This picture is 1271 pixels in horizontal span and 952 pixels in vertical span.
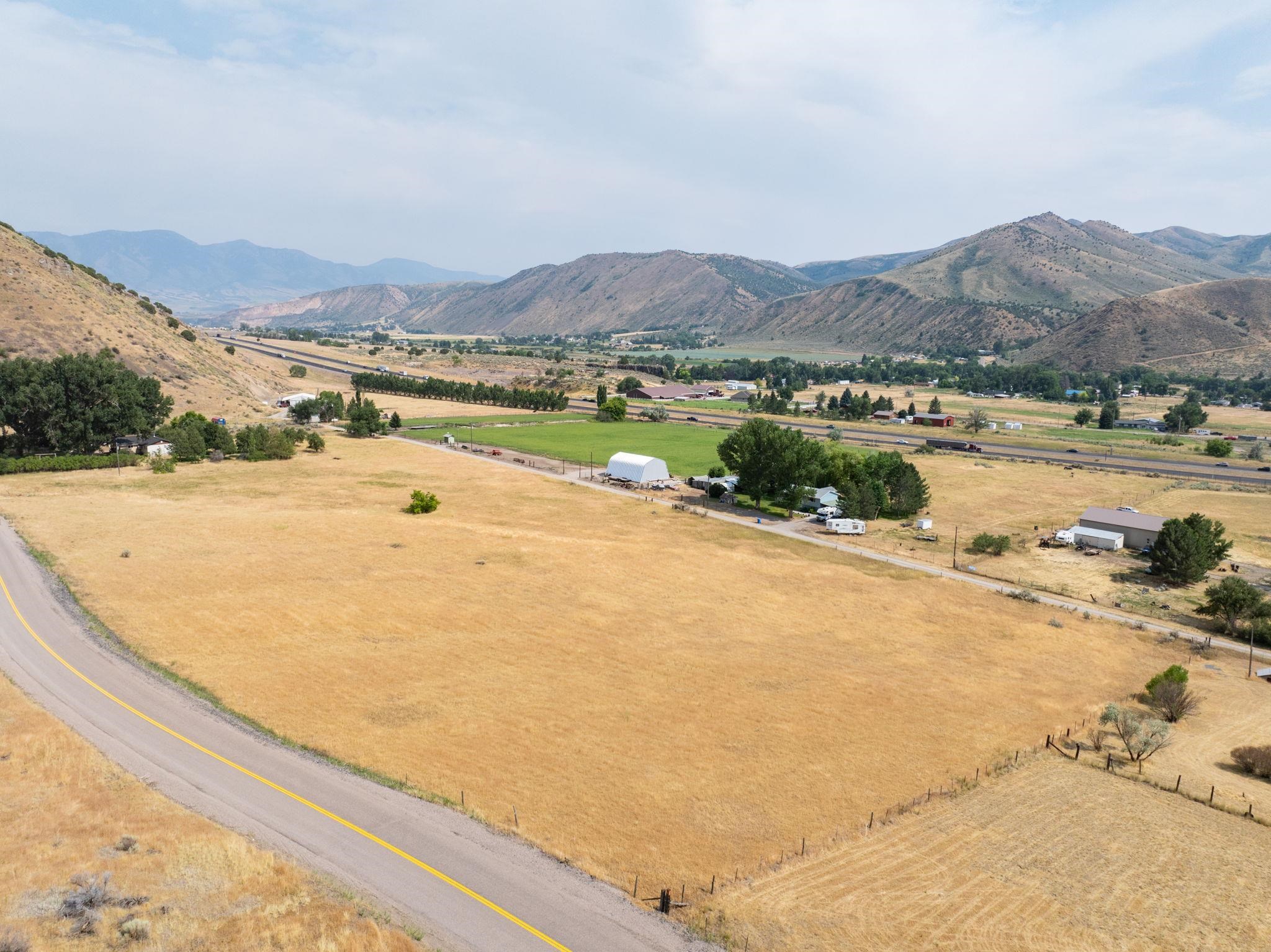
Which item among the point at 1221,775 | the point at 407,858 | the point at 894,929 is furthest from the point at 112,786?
the point at 1221,775

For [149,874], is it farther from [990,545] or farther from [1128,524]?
[1128,524]

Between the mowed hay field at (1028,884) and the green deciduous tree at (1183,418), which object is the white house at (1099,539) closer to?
the mowed hay field at (1028,884)

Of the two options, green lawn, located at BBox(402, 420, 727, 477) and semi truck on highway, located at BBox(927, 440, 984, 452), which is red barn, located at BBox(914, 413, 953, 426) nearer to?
semi truck on highway, located at BBox(927, 440, 984, 452)

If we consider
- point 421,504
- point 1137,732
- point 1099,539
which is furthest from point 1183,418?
point 421,504

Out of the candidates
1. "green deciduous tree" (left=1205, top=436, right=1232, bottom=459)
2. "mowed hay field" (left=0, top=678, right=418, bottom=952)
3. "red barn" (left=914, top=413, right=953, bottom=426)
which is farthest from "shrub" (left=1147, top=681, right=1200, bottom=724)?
"red barn" (left=914, top=413, right=953, bottom=426)

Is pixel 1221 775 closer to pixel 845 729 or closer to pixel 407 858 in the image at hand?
pixel 845 729
